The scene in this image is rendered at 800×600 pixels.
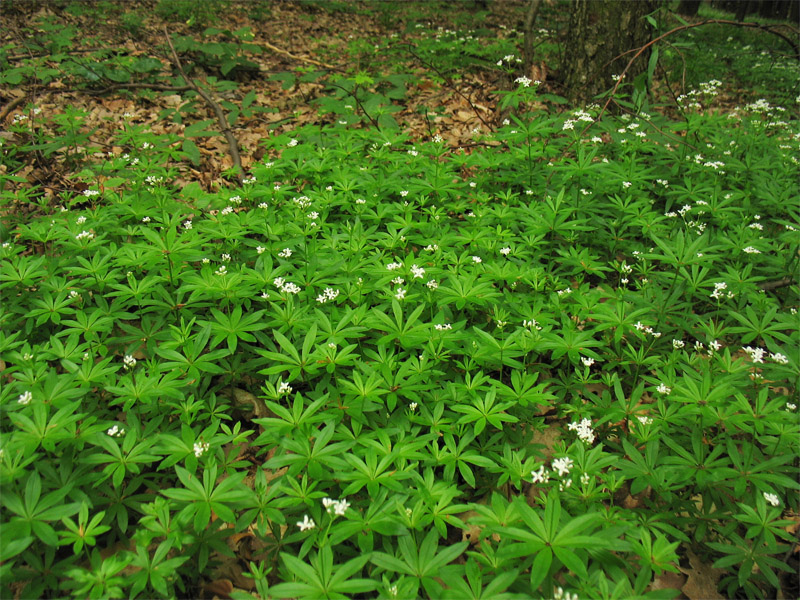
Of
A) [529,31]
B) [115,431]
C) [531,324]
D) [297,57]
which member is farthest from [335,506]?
[297,57]

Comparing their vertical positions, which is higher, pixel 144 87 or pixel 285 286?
pixel 144 87

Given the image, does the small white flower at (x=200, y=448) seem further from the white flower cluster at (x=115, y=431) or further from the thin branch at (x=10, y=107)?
the thin branch at (x=10, y=107)

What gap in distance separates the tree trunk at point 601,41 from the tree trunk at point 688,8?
15.7m

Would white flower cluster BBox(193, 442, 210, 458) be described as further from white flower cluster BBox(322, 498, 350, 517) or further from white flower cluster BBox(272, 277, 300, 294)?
white flower cluster BBox(272, 277, 300, 294)

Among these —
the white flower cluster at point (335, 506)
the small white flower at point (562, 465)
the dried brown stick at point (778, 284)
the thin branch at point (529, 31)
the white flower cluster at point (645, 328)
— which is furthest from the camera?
the thin branch at point (529, 31)

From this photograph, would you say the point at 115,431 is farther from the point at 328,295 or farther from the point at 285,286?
the point at 328,295

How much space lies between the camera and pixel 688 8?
17.4 metres

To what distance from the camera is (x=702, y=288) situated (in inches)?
125

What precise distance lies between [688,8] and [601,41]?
16.5 metres

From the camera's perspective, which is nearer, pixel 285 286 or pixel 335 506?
pixel 335 506

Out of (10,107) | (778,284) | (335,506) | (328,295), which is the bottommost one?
(778,284)

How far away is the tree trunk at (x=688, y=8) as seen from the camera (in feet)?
56.5

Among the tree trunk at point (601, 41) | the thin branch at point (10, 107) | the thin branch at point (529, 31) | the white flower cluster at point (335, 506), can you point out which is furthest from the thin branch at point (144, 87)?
the white flower cluster at point (335, 506)

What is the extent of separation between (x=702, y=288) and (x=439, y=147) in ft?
8.19
